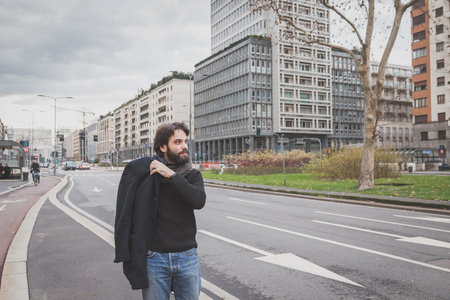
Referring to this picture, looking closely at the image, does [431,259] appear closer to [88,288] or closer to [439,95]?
[88,288]

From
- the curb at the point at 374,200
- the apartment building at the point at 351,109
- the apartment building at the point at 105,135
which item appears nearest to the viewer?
the curb at the point at 374,200

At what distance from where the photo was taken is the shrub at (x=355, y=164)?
24.1 m

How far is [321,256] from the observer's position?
6234 millimetres

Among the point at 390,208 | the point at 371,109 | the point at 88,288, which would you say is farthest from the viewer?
the point at 371,109

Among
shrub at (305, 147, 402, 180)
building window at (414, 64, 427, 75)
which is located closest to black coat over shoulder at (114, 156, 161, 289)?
shrub at (305, 147, 402, 180)

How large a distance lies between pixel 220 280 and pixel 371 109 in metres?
14.5

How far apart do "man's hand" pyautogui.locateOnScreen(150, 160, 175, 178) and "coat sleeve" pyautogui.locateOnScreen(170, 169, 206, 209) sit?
0.05 m

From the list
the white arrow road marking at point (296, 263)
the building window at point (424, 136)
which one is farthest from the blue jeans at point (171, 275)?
the building window at point (424, 136)

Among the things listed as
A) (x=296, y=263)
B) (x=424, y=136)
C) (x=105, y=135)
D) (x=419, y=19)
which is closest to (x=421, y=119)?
(x=424, y=136)

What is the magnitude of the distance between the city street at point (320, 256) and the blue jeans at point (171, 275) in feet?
6.44

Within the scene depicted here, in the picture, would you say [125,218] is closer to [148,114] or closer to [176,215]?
[176,215]

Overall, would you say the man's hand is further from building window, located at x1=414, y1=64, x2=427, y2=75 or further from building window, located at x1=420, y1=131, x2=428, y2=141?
building window, located at x1=414, y1=64, x2=427, y2=75

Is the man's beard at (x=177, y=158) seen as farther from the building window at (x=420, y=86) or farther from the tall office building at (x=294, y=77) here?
the building window at (x=420, y=86)

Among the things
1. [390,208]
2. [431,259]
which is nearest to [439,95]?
[390,208]
